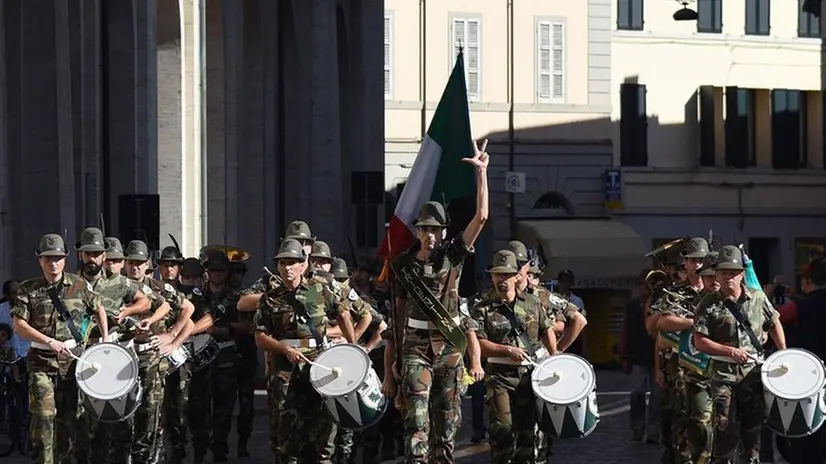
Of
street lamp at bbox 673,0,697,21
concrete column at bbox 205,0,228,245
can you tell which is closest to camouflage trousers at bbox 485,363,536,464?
concrete column at bbox 205,0,228,245

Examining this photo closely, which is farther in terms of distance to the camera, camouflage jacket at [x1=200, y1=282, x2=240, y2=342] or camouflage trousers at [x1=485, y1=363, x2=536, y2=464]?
camouflage jacket at [x1=200, y1=282, x2=240, y2=342]

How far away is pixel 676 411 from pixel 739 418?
1.22m

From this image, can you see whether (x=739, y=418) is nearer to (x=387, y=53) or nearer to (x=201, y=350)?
(x=201, y=350)

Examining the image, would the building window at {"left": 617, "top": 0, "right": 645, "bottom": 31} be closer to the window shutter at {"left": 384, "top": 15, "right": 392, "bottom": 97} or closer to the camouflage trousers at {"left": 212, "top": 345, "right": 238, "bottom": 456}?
the window shutter at {"left": 384, "top": 15, "right": 392, "bottom": 97}

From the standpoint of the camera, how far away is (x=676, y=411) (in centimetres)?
1533

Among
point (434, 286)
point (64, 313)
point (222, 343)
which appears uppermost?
point (434, 286)

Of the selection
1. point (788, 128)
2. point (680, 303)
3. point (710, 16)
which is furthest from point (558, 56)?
point (680, 303)

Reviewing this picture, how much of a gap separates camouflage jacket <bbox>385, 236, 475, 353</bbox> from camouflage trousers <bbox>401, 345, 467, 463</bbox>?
0.08 m

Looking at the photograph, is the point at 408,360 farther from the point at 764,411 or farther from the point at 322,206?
the point at 322,206

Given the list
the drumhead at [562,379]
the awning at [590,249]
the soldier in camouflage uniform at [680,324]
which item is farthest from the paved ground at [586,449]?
the awning at [590,249]

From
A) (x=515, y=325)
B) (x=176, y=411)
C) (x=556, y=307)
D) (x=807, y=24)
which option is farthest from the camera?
(x=807, y=24)

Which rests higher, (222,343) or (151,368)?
(151,368)

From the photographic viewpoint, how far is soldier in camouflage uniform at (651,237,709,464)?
15062 mm

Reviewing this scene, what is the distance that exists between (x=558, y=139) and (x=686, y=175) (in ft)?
10.1
